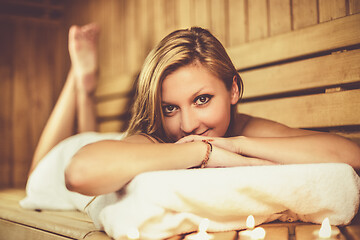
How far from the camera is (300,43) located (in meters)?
1.88

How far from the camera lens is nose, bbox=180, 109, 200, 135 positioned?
4.26ft

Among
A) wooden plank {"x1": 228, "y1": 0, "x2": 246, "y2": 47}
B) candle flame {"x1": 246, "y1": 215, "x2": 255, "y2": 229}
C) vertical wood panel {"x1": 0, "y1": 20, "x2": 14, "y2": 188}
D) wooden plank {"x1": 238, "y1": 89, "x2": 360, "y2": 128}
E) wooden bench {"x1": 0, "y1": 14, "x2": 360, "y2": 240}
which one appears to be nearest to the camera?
candle flame {"x1": 246, "y1": 215, "x2": 255, "y2": 229}

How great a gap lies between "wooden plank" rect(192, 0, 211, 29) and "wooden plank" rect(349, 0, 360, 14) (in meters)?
1.00

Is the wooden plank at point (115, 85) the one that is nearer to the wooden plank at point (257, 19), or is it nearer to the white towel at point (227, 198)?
the wooden plank at point (257, 19)

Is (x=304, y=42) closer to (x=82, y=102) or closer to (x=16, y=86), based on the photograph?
(x=82, y=102)

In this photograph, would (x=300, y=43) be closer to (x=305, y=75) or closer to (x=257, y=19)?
(x=305, y=75)

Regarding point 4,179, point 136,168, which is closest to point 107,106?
point 4,179

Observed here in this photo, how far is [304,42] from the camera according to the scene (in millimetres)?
1862

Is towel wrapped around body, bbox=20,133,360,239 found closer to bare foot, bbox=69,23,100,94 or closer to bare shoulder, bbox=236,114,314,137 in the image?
bare shoulder, bbox=236,114,314,137

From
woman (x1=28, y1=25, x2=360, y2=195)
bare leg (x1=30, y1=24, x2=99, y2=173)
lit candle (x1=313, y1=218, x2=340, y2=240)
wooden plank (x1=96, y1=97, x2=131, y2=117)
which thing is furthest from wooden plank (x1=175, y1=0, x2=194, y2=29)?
lit candle (x1=313, y1=218, x2=340, y2=240)

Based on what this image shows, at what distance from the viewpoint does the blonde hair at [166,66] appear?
1331 millimetres

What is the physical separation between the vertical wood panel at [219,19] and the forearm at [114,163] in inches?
59.7

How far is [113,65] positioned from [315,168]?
106 inches

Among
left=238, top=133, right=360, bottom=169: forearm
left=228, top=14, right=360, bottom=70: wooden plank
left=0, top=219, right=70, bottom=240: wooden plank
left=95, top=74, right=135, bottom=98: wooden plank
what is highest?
left=228, top=14, right=360, bottom=70: wooden plank
